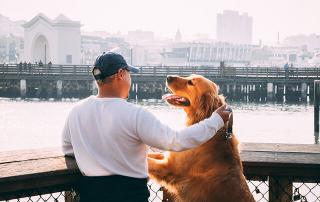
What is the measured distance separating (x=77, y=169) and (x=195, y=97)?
1.06 meters

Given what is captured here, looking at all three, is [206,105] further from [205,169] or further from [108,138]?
[108,138]

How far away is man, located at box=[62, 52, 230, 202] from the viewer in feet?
6.44

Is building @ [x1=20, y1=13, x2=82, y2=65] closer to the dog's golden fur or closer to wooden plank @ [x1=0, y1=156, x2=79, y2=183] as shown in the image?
the dog's golden fur

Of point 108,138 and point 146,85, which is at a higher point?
point 108,138

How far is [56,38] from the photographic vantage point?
57500 millimetres

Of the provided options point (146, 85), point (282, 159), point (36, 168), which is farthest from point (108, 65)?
point (146, 85)

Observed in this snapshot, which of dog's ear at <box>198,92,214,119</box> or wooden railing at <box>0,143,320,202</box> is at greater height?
dog's ear at <box>198,92,214,119</box>

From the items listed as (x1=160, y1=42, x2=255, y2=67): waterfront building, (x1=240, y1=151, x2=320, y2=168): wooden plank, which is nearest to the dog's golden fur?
(x1=240, y1=151, x2=320, y2=168): wooden plank

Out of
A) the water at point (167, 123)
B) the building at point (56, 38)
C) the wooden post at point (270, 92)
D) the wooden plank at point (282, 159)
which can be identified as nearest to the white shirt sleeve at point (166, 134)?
the wooden plank at point (282, 159)

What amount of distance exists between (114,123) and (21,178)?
557mm

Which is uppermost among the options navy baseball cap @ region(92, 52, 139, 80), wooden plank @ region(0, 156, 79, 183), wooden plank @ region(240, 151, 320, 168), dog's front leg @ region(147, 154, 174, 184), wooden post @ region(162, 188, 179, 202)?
navy baseball cap @ region(92, 52, 139, 80)

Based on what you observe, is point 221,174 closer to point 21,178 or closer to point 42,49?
point 21,178

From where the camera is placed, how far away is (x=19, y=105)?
100 feet

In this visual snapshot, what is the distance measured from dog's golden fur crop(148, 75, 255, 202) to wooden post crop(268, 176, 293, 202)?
1.11 ft
